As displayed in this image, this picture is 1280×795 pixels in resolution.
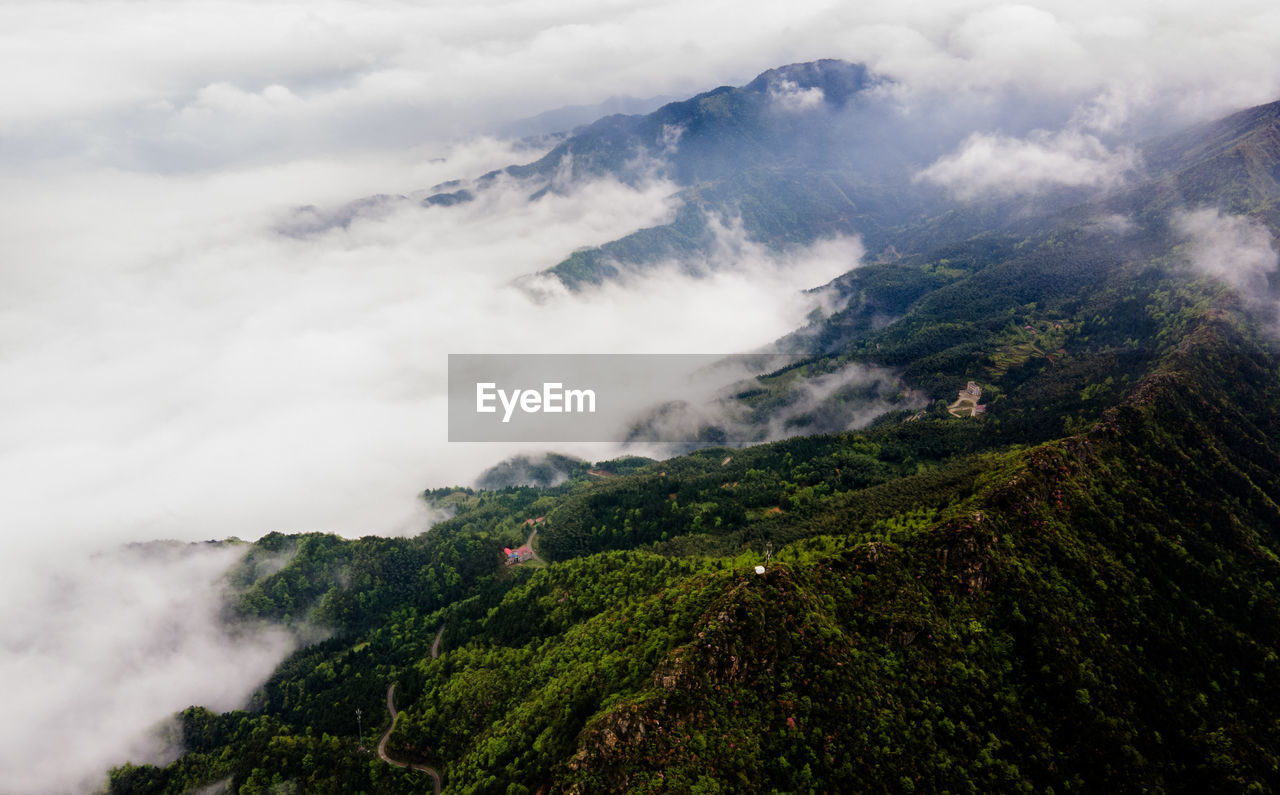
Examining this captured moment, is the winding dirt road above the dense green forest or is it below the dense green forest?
below

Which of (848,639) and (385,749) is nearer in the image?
(848,639)

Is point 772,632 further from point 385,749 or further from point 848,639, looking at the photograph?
point 385,749

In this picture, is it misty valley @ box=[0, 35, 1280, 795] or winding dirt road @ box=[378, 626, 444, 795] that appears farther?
winding dirt road @ box=[378, 626, 444, 795]

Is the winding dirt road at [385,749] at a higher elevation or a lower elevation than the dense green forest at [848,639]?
lower

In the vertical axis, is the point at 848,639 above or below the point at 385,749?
above

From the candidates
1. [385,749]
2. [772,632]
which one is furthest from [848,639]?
[385,749]

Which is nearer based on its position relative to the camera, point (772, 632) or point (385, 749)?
point (772, 632)

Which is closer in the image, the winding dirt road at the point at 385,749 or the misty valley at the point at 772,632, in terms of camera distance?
the misty valley at the point at 772,632

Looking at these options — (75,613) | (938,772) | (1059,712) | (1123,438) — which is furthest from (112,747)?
(1123,438)
